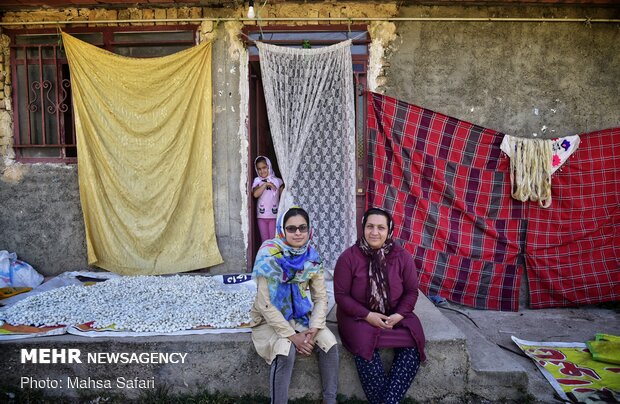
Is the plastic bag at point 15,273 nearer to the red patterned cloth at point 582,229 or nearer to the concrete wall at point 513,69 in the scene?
the concrete wall at point 513,69

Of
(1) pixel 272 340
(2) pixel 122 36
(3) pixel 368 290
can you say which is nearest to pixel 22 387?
(1) pixel 272 340

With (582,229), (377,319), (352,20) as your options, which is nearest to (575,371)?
(377,319)

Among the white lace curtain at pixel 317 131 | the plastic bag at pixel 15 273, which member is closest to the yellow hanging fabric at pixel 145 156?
the plastic bag at pixel 15 273

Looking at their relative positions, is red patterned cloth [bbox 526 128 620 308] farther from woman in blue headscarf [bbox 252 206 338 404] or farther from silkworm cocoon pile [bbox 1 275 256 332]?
silkworm cocoon pile [bbox 1 275 256 332]

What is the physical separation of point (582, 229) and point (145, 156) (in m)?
4.68

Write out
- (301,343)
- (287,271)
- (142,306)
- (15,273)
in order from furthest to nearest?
(15,273) → (142,306) → (287,271) → (301,343)

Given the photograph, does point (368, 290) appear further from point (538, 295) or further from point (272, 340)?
point (538, 295)

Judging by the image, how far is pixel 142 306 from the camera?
11.3 feet

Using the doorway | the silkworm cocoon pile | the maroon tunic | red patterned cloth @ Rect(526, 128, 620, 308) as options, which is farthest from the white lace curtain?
red patterned cloth @ Rect(526, 128, 620, 308)

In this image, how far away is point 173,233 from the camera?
15.4 feet

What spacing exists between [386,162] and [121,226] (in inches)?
116

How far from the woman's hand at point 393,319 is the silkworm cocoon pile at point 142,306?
108 cm

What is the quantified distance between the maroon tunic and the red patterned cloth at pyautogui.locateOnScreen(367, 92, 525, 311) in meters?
1.79

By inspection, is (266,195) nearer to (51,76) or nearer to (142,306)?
(142,306)
